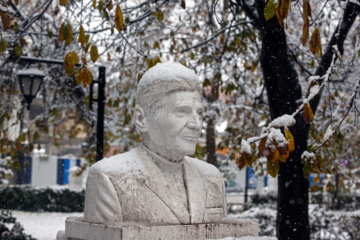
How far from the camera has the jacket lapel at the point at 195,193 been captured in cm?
382

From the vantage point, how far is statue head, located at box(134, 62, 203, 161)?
3777mm

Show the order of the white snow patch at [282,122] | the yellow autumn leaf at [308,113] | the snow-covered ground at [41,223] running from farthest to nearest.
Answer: the snow-covered ground at [41,223] → the yellow autumn leaf at [308,113] → the white snow patch at [282,122]

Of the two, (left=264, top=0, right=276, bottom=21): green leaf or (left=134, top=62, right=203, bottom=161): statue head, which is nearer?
(left=134, top=62, right=203, bottom=161): statue head

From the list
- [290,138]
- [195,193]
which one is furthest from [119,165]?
[290,138]

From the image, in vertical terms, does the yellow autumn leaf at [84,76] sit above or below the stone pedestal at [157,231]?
above

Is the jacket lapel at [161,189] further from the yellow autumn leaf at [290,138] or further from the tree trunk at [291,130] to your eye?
the tree trunk at [291,130]

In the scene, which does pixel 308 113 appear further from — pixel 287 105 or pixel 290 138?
pixel 287 105

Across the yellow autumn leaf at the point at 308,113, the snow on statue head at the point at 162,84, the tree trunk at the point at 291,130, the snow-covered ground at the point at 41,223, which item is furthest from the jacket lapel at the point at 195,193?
the snow-covered ground at the point at 41,223

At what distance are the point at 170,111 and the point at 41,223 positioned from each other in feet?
41.9

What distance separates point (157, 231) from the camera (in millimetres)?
3426

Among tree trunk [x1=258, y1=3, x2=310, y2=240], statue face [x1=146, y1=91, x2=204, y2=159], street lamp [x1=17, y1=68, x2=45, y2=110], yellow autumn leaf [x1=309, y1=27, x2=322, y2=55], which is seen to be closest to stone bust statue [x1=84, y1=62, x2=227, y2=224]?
statue face [x1=146, y1=91, x2=204, y2=159]

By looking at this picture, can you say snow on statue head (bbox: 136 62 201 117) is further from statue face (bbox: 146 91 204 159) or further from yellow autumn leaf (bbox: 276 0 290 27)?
yellow autumn leaf (bbox: 276 0 290 27)

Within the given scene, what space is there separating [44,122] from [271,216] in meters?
5.83

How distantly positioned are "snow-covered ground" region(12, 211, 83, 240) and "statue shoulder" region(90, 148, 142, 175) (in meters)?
9.56
